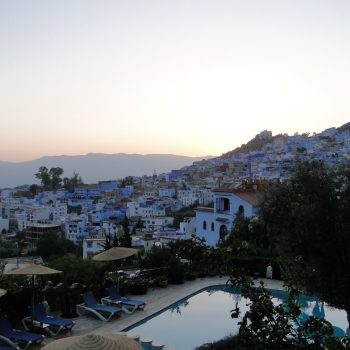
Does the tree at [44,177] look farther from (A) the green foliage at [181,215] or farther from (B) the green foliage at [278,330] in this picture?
(B) the green foliage at [278,330]

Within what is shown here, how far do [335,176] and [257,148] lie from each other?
193 meters

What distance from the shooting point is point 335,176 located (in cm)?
718

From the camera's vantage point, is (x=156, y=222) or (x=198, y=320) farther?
(x=156, y=222)

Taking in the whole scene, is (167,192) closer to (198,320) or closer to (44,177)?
(44,177)

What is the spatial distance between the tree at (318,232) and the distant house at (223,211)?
70.3 ft

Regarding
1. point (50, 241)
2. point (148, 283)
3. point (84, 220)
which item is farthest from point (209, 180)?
point (148, 283)

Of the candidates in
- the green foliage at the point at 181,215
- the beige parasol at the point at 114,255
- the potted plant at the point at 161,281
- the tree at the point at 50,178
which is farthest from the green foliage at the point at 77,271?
the tree at the point at 50,178

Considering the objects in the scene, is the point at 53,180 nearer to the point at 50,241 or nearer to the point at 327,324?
the point at 50,241

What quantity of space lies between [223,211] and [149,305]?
1884 cm

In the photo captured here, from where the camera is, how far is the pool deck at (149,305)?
10.8 meters

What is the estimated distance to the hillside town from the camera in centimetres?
3331

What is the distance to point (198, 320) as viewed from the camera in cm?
1246

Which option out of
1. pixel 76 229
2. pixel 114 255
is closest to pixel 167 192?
pixel 76 229

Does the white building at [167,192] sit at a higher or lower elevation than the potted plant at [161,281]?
lower
